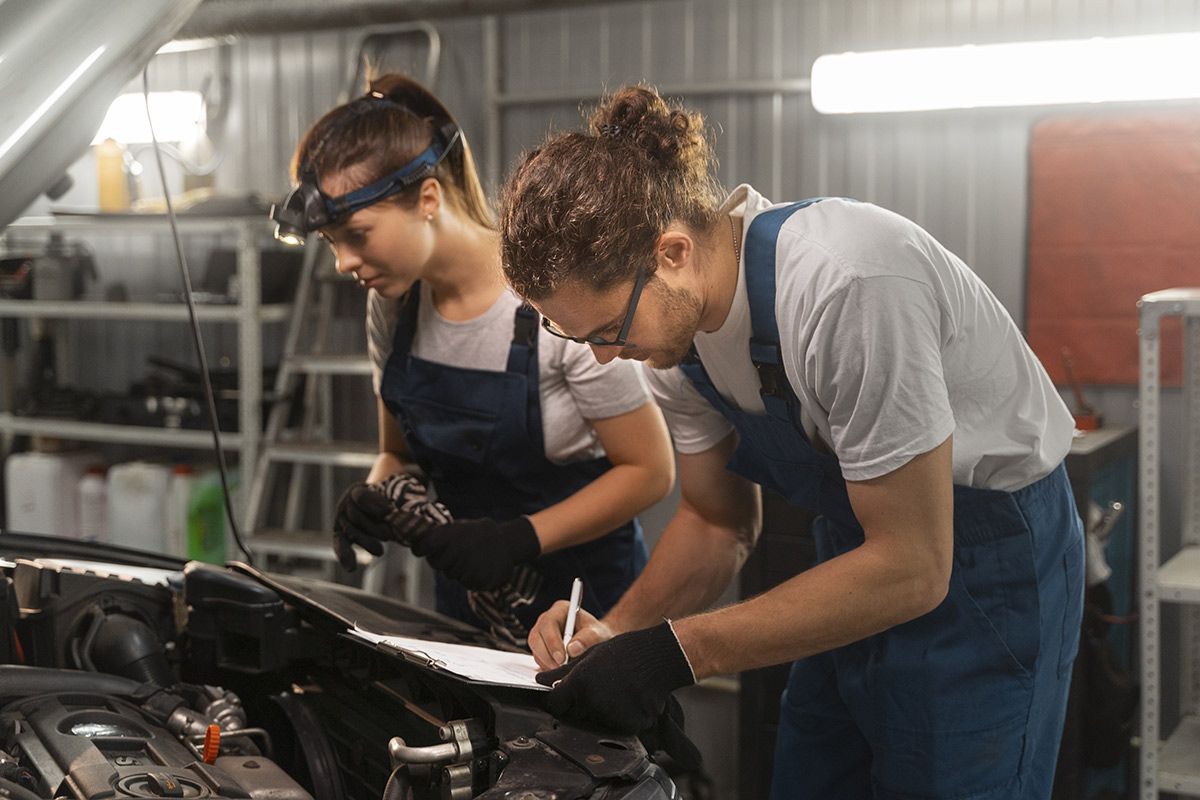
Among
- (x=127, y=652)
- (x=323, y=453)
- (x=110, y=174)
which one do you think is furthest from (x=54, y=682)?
(x=110, y=174)

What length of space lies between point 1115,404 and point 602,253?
9.36ft

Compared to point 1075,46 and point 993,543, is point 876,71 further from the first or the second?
point 993,543

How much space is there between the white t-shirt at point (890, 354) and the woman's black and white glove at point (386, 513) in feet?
2.08

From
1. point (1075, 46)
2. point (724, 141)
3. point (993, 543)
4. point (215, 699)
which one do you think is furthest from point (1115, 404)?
point (215, 699)

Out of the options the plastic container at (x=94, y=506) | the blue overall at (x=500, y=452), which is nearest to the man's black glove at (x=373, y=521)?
the blue overall at (x=500, y=452)

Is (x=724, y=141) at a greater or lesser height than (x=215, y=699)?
greater

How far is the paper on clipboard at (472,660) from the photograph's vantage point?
52.4 inches

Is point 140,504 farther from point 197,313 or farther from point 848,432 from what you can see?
point 848,432

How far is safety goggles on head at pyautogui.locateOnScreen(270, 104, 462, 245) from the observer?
1.82m

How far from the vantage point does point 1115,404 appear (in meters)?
3.71

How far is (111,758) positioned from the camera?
4.30ft

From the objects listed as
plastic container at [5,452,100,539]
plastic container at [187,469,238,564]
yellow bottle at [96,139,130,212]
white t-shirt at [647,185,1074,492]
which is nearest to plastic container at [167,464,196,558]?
plastic container at [187,469,238,564]

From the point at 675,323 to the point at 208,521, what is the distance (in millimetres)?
3809

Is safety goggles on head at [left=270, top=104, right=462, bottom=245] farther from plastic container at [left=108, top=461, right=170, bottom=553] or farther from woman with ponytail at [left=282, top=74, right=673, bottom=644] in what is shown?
plastic container at [left=108, top=461, right=170, bottom=553]
